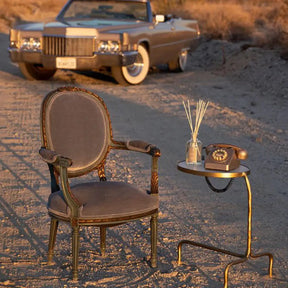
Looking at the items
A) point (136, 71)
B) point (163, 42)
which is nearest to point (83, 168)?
→ point (136, 71)

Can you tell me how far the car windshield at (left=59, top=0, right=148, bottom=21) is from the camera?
12.9 m

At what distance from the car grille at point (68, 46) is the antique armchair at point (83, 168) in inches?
260

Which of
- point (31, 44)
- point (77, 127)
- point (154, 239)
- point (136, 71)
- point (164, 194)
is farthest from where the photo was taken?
point (136, 71)

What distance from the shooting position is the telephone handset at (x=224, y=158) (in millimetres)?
4227

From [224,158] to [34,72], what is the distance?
8.99m

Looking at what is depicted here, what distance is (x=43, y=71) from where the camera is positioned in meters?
12.9

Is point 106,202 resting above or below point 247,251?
above

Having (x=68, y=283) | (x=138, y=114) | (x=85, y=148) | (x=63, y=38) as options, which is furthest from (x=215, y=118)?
(x=68, y=283)

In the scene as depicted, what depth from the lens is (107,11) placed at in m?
13.0

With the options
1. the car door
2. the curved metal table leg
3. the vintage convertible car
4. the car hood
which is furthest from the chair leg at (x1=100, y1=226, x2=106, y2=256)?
the car door

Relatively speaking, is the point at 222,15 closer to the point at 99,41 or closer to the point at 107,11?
the point at 107,11

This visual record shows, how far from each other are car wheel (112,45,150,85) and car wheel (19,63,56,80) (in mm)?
1505

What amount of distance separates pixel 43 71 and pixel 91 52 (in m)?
1.76

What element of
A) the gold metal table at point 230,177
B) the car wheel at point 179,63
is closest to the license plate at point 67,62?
the car wheel at point 179,63
